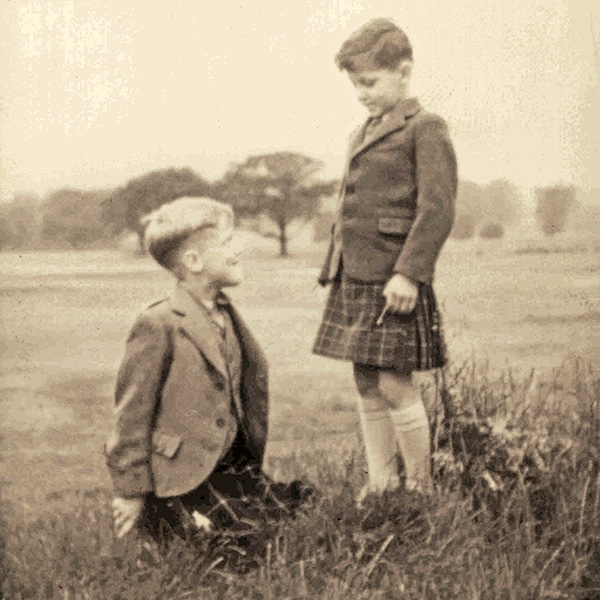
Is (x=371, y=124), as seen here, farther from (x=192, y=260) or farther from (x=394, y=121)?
(x=192, y=260)

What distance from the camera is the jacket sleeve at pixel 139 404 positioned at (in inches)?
111

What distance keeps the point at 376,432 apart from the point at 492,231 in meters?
0.78

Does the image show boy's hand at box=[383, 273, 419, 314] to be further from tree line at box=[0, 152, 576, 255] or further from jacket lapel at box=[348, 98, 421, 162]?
jacket lapel at box=[348, 98, 421, 162]

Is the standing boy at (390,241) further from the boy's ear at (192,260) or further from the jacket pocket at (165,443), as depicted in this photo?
the jacket pocket at (165,443)

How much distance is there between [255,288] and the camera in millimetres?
3035

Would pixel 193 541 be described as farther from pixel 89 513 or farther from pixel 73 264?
pixel 73 264

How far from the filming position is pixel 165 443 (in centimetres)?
282

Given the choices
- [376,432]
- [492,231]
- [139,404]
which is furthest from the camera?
[492,231]

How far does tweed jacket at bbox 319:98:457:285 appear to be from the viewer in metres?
2.84

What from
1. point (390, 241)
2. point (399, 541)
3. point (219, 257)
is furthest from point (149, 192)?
point (399, 541)

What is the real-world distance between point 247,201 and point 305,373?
23.0 inches

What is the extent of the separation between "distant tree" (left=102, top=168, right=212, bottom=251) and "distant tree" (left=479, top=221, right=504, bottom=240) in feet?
2.99

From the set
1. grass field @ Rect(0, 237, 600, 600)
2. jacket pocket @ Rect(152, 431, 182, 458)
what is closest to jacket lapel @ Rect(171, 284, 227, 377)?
grass field @ Rect(0, 237, 600, 600)

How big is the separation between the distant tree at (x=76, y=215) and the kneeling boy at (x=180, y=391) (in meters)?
0.23
